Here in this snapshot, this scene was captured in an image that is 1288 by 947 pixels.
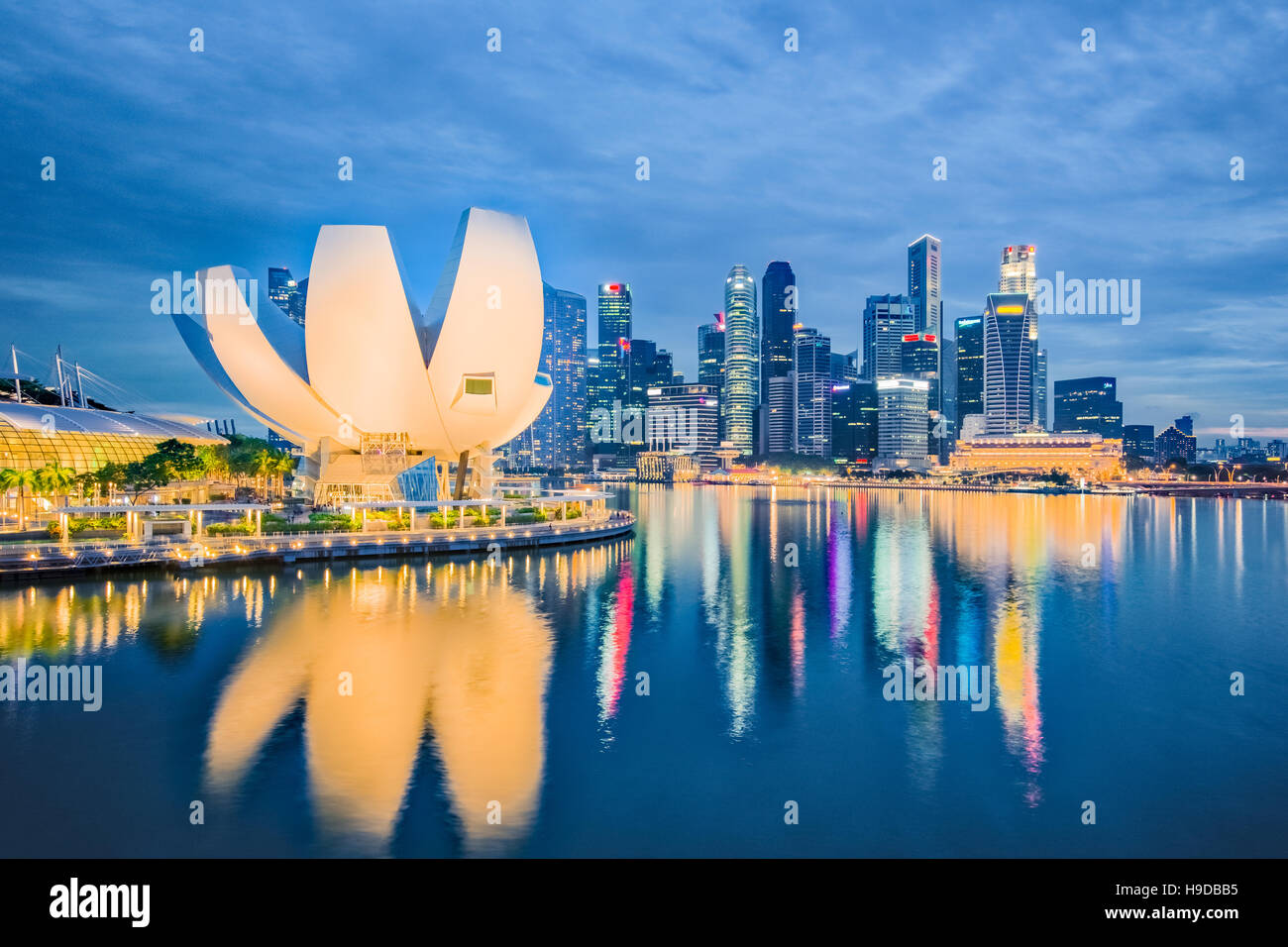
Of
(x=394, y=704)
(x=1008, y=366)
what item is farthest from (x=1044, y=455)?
(x=394, y=704)

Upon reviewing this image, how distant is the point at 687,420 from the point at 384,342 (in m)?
162

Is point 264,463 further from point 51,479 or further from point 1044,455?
point 1044,455

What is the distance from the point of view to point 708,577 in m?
28.4

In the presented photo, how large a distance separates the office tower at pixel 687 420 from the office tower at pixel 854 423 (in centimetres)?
3112

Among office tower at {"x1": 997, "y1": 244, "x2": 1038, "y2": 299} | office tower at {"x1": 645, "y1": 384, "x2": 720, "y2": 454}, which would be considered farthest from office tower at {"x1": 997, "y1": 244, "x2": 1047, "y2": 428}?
office tower at {"x1": 645, "y1": 384, "x2": 720, "y2": 454}

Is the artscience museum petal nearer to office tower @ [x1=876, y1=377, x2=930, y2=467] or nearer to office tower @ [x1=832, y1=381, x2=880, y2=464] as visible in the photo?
office tower @ [x1=876, y1=377, x2=930, y2=467]

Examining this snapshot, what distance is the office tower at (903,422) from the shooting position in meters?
176

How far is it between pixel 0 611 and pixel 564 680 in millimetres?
16076

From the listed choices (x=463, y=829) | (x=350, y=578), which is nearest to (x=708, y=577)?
(x=350, y=578)

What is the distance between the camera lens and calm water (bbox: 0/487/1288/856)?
9.15 m

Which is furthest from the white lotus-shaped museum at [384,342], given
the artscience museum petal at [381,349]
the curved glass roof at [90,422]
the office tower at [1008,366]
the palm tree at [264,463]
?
the office tower at [1008,366]

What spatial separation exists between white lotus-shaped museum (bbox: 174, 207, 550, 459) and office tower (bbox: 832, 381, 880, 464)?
164091 millimetres

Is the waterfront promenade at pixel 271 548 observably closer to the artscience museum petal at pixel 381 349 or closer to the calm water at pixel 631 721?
the calm water at pixel 631 721
